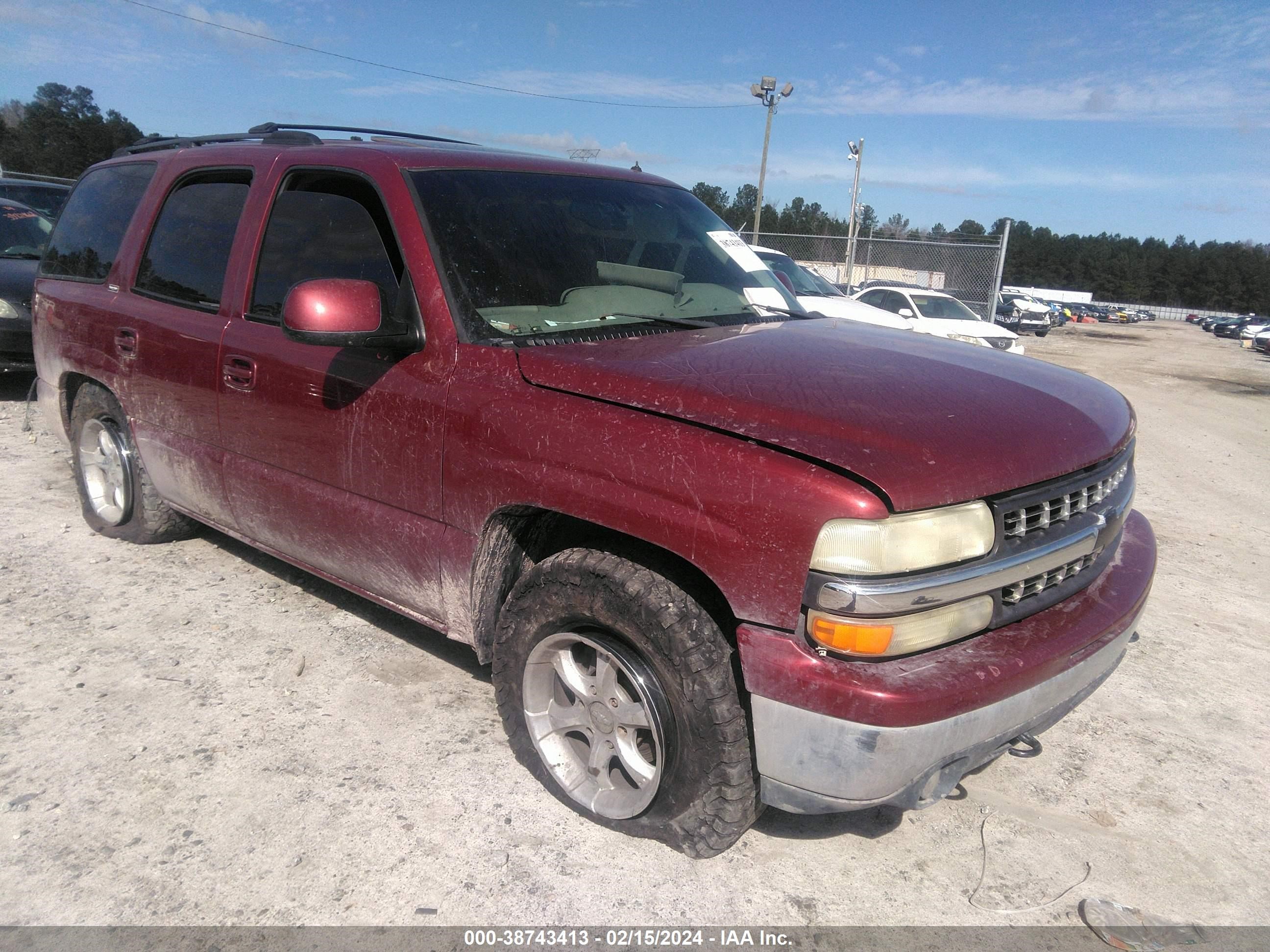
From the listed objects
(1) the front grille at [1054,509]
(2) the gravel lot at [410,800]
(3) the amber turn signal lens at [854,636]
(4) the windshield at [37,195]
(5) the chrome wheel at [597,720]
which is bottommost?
(2) the gravel lot at [410,800]

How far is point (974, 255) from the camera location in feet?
60.8

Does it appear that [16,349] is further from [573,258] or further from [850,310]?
[850,310]

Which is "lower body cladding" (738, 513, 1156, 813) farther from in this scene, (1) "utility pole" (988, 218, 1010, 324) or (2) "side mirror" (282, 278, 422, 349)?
(1) "utility pole" (988, 218, 1010, 324)

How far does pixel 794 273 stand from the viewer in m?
13.3

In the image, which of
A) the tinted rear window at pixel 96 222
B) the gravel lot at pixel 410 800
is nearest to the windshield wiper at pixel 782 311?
the gravel lot at pixel 410 800

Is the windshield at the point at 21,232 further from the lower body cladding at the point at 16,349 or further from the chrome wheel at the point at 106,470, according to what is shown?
the chrome wheel at the point at 106,470

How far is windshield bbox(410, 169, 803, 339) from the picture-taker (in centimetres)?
279

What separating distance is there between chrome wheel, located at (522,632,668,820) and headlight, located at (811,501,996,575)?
0.62m

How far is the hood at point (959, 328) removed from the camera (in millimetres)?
15141

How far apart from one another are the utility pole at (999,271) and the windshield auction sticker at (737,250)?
1369 centimetres

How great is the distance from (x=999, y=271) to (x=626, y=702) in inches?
671

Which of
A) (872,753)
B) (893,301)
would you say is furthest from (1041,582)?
(893,301)

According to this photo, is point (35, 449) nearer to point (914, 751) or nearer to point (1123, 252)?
point (914, 751)

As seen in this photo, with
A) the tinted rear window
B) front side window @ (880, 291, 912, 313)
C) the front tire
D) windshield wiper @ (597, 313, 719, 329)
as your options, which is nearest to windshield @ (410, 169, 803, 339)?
windshield wiper @ (597, 313, 719, 329)
